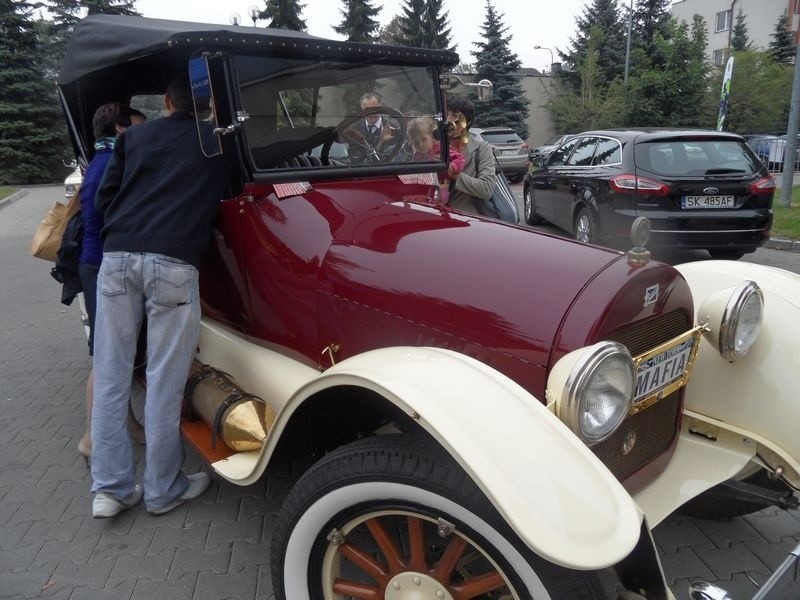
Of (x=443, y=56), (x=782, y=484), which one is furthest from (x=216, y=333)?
(x=782, y=484)

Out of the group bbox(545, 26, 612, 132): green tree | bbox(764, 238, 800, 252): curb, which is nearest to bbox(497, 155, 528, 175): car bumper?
bbox(545, 26, 612, 132): green tree

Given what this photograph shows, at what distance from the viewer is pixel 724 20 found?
41.3m

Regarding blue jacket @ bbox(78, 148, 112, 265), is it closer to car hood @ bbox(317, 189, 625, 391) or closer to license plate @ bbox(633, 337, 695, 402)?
car hood @ bbox(317, 189, 625, 391)

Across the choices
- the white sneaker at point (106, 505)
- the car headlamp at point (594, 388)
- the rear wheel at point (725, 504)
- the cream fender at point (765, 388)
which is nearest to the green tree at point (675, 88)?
the cream fender at point (765, 388)

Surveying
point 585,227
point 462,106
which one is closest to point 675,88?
point 585,227

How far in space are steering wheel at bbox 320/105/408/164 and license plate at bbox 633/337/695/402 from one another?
5.05 ft

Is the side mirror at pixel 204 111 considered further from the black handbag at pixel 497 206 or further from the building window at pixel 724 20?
the building window at pixel 724 20

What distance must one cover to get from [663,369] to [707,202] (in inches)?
224

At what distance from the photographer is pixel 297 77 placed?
105 inches

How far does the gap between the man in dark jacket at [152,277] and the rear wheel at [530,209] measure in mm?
8315

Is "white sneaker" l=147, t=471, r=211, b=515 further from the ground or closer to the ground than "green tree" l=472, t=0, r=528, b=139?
closer to the ground

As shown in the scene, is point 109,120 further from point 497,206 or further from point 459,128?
point 497,206

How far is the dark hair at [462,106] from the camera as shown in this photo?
3684mm

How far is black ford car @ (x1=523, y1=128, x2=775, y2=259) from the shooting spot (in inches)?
271
